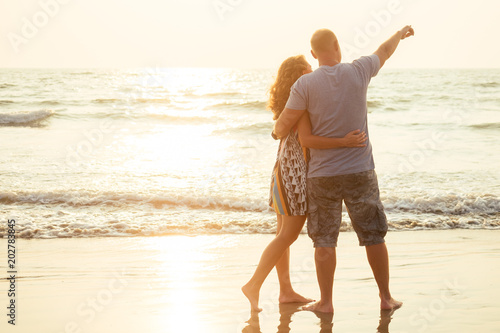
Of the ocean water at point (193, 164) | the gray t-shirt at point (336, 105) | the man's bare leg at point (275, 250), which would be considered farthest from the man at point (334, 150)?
the ocean water at point (193, 164)

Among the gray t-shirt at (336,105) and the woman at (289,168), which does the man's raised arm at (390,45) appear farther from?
the woman at (289,168)

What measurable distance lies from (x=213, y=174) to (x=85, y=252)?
15.6 ft

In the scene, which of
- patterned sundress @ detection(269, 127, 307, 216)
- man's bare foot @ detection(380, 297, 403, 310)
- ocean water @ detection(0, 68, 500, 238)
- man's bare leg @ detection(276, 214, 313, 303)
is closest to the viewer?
patterned sundress @ detection(269, 127, 307, 216)

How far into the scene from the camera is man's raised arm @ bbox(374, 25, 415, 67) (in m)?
3.57

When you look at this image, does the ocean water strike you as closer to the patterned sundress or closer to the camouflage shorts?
the patterned sundress

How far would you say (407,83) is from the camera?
3183 cm

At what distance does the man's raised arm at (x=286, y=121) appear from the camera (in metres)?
3.43

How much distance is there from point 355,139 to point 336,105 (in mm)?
226

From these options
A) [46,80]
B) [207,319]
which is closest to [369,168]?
[207,319]

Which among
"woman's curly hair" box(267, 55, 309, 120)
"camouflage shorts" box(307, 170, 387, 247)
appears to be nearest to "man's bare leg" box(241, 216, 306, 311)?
"camouflage shorts" box(307, 170, 387, 247)

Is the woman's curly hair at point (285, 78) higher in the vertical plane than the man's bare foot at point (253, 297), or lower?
higher

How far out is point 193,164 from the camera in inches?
457

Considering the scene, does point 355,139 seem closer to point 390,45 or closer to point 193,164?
point 390,45

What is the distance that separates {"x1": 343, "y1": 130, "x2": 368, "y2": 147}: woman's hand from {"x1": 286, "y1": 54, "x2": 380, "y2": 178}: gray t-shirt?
0.04 metres
